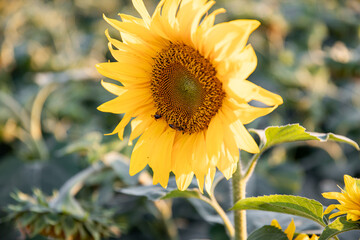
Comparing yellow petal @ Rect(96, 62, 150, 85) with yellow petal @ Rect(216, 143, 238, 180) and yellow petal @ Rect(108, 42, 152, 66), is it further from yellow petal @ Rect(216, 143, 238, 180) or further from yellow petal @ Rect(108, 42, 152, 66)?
yellow petal @ Rect(216, 143, 238, 180)

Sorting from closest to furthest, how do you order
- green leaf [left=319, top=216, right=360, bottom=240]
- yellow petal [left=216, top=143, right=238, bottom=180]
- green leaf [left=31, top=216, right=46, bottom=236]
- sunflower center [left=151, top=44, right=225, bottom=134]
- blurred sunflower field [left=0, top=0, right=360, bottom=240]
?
green leaf [left=319, top=216, right=360, bottom=240] < yellow petal [left=216, top=143, right=238, bottom=180] < sunflower center [left=151, top=44, right=225, bottom=134] < green leaf [left=31, top=216, right=46, bottom=236] < blurred sunflower field [left=0, top=0, right=360, bottom=240]

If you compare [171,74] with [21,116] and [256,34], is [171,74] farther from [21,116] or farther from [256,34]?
[256,34]

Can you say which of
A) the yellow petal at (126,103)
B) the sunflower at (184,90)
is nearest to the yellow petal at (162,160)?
the sunflower at (184,90)

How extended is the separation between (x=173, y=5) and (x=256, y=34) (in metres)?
2.01

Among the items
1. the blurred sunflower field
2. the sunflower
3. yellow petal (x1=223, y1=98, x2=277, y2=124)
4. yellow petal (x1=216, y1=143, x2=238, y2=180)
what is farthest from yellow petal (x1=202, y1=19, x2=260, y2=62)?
the blurred sunflower field

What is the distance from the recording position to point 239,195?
97 centimetres

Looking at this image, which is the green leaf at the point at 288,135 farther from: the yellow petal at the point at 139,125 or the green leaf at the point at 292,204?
Result: the yellow petal at the point at 139,125

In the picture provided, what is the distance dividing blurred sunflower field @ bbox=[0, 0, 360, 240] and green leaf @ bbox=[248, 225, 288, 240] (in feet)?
0.52

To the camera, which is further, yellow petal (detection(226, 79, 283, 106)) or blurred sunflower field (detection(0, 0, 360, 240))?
blurred sunflower field (detection(0, 0, 360, 240))

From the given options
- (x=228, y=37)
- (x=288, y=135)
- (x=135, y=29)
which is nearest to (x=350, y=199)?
(x=288, y=135)

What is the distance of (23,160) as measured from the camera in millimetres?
2057

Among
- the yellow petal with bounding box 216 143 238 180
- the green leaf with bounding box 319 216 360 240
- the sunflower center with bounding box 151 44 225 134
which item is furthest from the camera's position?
the sunflower center with bounding box 151 44 225 134

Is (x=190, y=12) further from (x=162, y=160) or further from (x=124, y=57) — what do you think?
(x=162, y=160)

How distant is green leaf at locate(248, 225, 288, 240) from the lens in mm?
882
